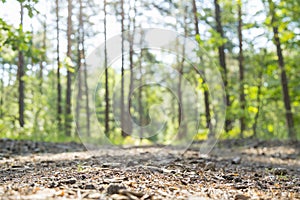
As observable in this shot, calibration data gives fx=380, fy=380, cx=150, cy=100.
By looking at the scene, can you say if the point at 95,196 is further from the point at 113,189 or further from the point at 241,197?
the point at 241,197

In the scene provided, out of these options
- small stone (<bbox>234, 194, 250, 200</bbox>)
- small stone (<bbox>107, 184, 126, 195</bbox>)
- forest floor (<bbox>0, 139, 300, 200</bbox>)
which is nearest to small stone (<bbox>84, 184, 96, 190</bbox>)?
forest floor (<bbox>0, 139, 300, 200</bbox>)

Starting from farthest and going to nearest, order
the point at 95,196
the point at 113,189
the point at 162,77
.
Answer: the point at 162,77 < the point at 113,189 < the point at 95,196

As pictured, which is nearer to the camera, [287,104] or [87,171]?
[87,171]

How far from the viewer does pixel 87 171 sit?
141 inches

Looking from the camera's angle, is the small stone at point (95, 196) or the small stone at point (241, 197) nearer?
the small stone at point (95, 196)

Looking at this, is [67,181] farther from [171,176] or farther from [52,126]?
[52,126]

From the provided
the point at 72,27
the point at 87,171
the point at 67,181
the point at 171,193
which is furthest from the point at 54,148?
the point at 72,27

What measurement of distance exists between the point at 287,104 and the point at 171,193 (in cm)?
876


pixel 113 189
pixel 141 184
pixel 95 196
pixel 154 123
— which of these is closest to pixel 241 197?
pixel 141 184

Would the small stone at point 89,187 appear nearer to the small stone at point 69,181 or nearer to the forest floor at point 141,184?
the forest floor at point 141,184

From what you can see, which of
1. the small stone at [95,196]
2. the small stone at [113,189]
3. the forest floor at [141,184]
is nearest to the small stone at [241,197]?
the forest floor at [141,184]

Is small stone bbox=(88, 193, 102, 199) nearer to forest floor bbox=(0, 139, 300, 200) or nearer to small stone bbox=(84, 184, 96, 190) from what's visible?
forest floor bbox=(0, 139, 300, 200)

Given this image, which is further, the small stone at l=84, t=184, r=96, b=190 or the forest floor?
the small stone at l=84, t=184, r=96, b=190

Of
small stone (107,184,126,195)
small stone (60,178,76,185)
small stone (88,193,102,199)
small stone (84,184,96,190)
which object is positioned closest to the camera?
small stone (88,193,102,199)
